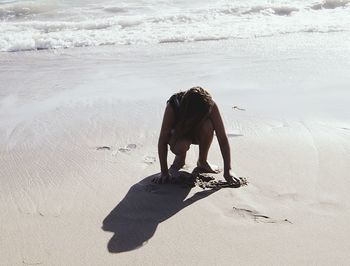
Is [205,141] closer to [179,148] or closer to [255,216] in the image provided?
[179,148]

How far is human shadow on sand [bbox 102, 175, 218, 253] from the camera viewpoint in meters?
3.09

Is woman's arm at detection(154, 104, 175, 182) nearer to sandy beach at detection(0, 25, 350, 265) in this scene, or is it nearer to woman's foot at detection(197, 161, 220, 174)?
sandy beach at detection(0, 25, 350, 265)

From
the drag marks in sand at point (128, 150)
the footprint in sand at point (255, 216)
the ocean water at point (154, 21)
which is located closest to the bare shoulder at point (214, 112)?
the footprint in sand at point (255, 216)

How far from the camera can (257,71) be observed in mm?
7098

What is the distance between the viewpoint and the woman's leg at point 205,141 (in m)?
Result: 3.86

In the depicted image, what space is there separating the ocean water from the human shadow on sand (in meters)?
6.37

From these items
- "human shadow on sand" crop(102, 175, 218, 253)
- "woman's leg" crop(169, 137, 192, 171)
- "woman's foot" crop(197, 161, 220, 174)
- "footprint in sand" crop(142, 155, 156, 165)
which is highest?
"woman's leg" crop(169, 137, 192, 171)

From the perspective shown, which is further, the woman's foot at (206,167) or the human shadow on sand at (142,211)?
the woman's foot at (206,167)

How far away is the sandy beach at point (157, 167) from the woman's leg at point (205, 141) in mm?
227

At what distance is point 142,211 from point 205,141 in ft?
2.65

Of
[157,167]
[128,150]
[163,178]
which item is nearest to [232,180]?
[163,178]

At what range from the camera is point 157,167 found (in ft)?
13.9

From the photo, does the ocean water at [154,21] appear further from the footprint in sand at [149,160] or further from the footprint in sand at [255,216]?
the footprint in sand at [255,216]

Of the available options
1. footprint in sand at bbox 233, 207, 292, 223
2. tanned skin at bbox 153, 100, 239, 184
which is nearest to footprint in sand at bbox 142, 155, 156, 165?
tanned skin at bbox 153, 100, 239, 184
